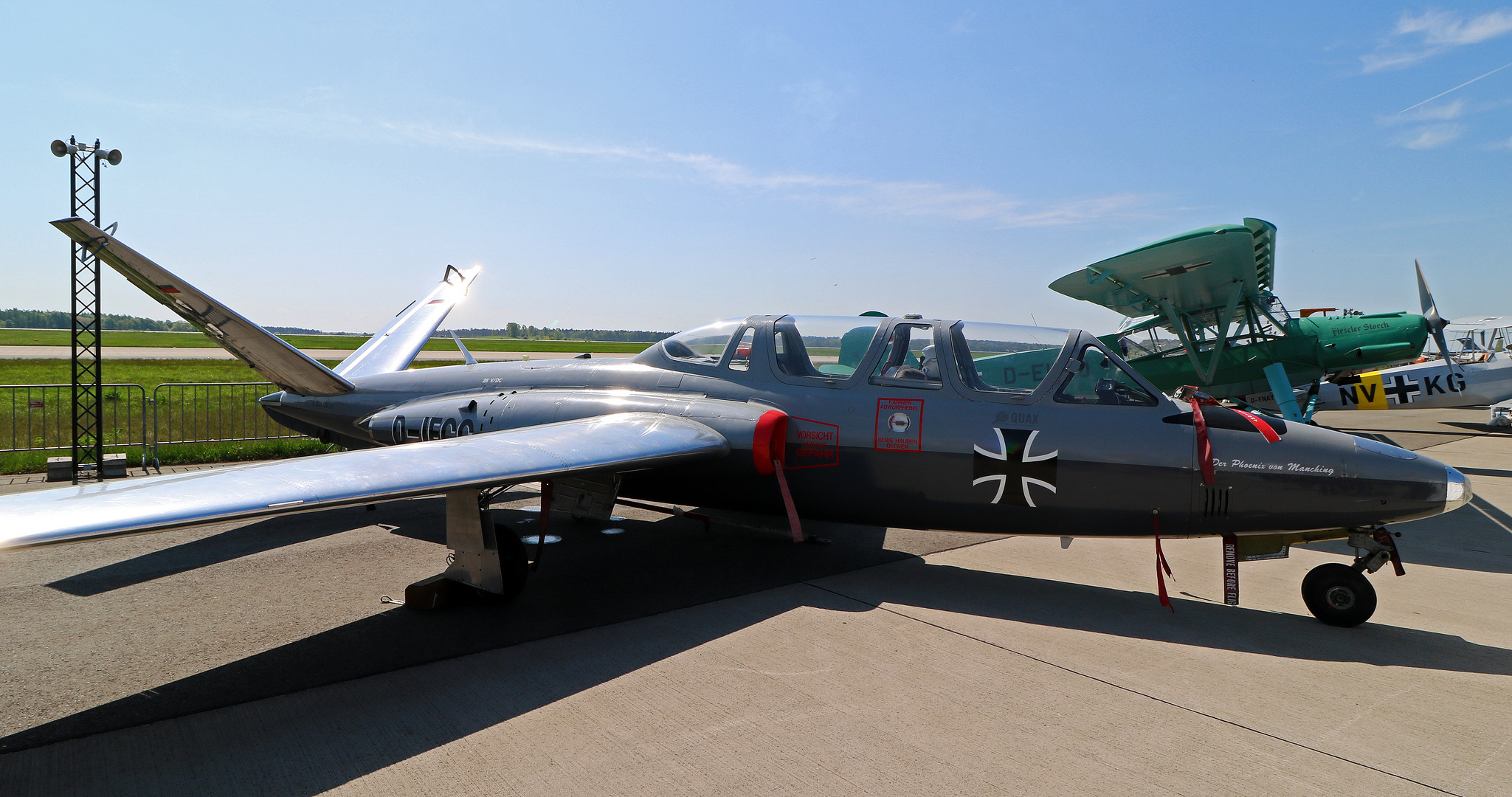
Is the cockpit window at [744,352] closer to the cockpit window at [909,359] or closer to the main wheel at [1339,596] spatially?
the cockpit window at [909,359]

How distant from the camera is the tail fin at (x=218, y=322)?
627 centimetres

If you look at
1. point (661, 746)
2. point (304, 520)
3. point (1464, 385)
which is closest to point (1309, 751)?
point (661, 746)

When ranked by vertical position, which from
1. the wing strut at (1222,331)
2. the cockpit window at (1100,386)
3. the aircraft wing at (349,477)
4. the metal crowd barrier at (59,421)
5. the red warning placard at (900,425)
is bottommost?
the metal crowd barrier at (59,421)

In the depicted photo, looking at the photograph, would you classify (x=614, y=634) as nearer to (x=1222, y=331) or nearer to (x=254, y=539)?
(x=254, y=539)

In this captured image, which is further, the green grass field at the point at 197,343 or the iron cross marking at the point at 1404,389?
the green grass field at the point at 197,343

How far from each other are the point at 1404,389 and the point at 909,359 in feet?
64.9

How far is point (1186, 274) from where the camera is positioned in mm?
12188

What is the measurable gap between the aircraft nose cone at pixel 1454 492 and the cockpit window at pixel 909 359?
3509 millimetres

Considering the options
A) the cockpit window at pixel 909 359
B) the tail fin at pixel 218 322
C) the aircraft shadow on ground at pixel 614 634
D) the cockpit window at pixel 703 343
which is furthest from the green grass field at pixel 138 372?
the cockpit window at pixel 909 359

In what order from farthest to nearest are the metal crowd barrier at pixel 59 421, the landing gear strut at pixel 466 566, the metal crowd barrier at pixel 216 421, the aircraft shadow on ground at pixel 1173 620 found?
the metal crowd barrier at pixel 216 421, the metal crowd barrier at pixel 59 421, the landing gear strut at pixel 466 566, the aircraft shadow on ground at pixel 1173 620

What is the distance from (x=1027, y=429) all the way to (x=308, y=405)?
798cm

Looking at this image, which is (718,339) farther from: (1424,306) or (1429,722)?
(1424,306)

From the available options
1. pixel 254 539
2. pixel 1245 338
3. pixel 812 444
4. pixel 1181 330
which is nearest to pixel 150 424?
pixel 254 539

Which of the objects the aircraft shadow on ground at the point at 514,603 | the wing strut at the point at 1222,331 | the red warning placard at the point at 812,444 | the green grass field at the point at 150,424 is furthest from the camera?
the wing strut at the point at 1222,331
